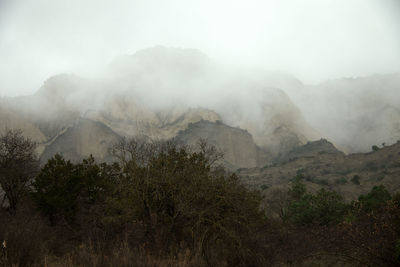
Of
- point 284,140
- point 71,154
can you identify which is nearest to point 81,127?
point 71,154

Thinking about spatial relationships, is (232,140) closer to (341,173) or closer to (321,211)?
(341,173)

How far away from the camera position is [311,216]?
1566 inches

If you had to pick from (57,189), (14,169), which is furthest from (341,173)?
(14,169)

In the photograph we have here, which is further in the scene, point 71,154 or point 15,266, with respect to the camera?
point 71,154

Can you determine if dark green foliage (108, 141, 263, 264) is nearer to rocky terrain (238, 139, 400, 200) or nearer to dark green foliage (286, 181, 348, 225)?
dark green foliage (286, 181, 348, 225)

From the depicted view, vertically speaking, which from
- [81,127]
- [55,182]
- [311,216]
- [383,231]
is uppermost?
[81,127]

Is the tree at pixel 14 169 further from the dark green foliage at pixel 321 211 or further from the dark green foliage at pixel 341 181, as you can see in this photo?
the dark green foliage at pixel 341 181

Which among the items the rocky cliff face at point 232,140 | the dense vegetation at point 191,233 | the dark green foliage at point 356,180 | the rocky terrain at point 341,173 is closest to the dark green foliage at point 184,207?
the dense vegetation at point 191,233

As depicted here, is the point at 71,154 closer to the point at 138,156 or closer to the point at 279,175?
the point at 279,175

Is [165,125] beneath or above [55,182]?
above

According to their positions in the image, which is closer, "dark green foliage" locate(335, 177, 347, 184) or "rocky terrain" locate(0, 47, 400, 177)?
"dark green foliage" locate(335, 177, 347, 184)

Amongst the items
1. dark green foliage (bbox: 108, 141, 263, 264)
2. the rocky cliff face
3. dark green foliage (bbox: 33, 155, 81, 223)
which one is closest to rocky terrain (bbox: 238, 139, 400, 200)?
the rocky cliff face

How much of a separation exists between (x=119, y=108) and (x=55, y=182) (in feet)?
472

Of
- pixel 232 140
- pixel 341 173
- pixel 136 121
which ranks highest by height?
pixel 136 121
